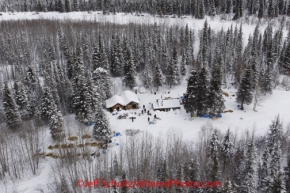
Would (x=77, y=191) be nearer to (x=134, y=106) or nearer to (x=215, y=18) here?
(x=134, y=106)

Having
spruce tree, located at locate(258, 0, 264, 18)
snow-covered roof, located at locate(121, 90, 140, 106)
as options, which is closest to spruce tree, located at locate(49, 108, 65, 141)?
snow-covered roof, located at locate(121, 90, 140, 106)

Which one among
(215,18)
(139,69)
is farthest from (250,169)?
(215,18)

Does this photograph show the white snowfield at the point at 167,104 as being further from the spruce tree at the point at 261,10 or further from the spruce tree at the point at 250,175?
the spruce tree at the point at 261,10

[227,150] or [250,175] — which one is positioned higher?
[227,150]

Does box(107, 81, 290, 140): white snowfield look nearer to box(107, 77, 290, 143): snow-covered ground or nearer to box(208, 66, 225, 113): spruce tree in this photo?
box(107, 77, 290, 143): snow-covered ground

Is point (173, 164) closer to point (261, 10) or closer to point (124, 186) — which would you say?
point (124, 186)

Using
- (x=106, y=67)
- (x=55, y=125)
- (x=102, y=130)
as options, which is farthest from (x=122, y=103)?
(x=106, y=67)
